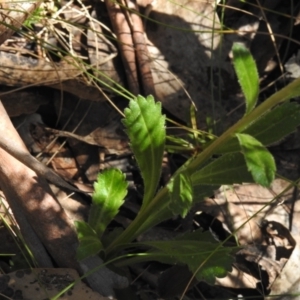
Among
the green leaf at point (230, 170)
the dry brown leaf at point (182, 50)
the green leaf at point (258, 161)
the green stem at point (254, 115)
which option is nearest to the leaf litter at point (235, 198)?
the dry brown leaf at point (182, 50)

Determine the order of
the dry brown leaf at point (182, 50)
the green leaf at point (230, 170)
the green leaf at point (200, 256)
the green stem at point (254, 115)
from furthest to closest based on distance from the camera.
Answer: the dry brown leaf at point (182, 50) < the green leaf at point (200, 256) < the green leaf at point (230, 170) < the green stem at point (254, 115)

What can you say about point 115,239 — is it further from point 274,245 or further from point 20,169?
point 274,245

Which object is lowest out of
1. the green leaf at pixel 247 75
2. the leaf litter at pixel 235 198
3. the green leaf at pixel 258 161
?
the leaf litter at pixel 235 198

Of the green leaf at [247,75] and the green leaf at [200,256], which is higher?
the green leaf at [247,75]

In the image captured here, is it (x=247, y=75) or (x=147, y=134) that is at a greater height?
(x=247, y=75)

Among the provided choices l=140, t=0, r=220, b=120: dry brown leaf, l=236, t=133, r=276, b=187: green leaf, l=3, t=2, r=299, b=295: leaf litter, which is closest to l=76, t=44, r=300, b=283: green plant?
l=236, t=133, r=276, b=187: green leaf

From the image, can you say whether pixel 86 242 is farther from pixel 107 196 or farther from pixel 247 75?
pixel 247 75

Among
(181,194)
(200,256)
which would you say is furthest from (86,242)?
(181,194)

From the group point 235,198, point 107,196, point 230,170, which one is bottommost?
point 235,198

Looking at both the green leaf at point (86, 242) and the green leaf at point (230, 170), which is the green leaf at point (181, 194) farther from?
the green leaf at point (86, 242)
